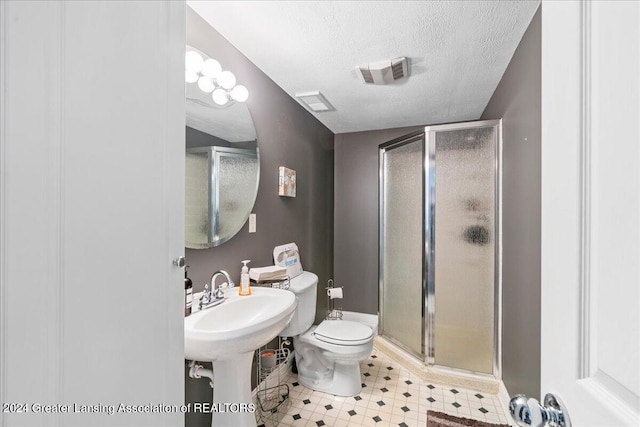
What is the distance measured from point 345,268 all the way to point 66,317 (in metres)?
2.98

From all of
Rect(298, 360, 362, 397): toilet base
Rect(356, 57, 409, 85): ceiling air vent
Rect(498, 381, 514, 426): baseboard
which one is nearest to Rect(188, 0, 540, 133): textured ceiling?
Rect(356, 57, 409, 85): ceiling air vent

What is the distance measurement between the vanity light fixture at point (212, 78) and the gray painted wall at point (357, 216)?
1883 millimetres

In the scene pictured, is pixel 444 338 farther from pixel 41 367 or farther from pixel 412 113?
pixel 41 367

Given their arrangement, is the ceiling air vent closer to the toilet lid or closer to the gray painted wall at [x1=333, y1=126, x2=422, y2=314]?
the gray painted wall at [x1=333, y1=126, x2=422, y2=314]

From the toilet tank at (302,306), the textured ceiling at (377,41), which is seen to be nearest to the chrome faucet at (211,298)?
the toilet tank at (302,306)

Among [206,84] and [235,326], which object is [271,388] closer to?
[235,326]

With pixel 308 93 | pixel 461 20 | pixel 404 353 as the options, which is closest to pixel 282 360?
pixel 404 353

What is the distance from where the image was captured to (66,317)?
476 mm

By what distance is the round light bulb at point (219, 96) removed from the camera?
155 cm

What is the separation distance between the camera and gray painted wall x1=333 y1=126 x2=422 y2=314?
3223 millimetres

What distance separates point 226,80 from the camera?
1549mm

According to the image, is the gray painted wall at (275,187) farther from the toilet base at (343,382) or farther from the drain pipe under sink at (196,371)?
the toilet base at (343,382)

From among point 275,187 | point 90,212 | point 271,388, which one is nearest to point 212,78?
point 275,187
